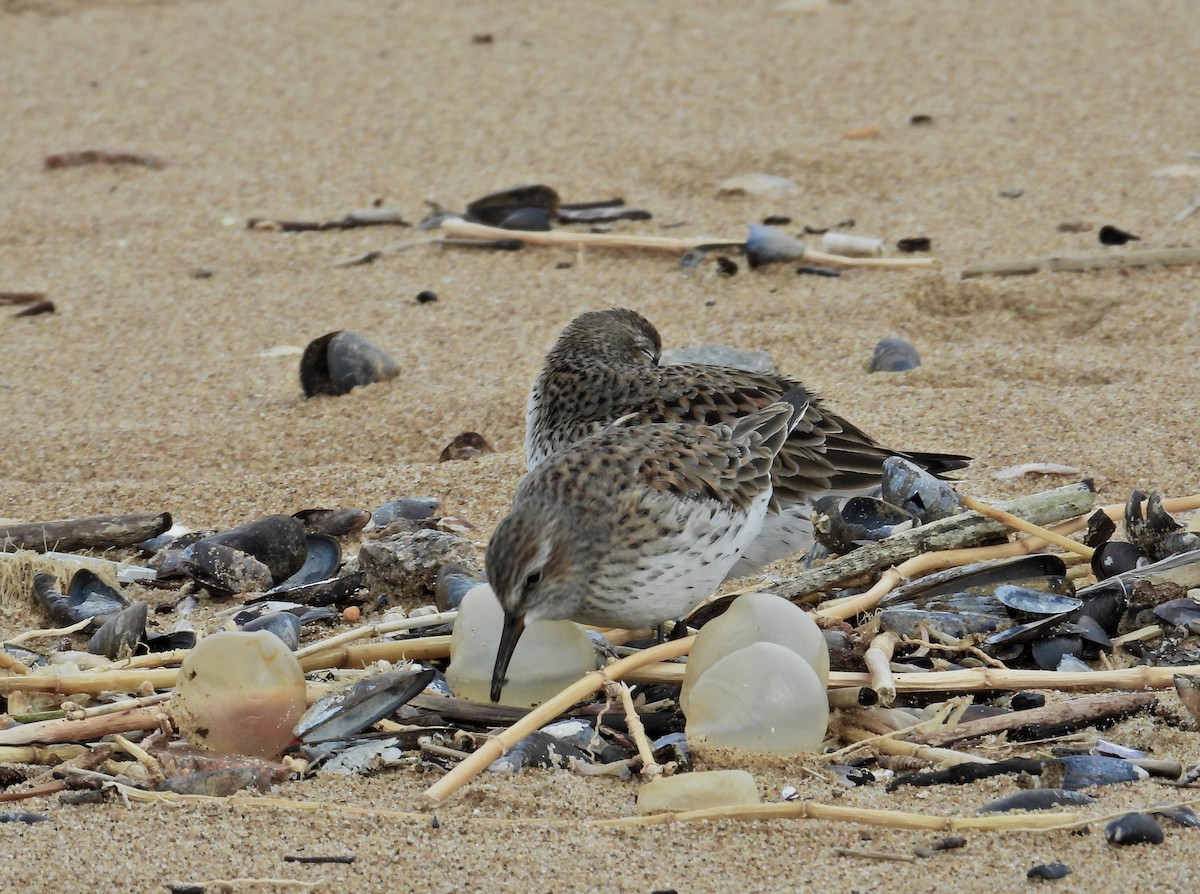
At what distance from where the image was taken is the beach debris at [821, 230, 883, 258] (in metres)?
7.38

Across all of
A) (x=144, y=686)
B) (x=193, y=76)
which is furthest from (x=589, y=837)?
(x=193, y=76)

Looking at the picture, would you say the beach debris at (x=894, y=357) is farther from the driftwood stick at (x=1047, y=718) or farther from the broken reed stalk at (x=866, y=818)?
→ the broken reed stalk at (x=866, y=818)

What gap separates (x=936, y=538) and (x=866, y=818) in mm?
1345

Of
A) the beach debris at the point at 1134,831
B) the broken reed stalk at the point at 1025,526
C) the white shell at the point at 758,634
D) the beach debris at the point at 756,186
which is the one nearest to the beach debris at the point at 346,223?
the beach debris at the point at 756,186

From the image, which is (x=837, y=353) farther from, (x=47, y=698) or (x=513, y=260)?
(x=47, y=698)

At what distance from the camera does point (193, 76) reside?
35.8 ft

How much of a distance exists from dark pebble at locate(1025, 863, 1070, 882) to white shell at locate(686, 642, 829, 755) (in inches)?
24.6

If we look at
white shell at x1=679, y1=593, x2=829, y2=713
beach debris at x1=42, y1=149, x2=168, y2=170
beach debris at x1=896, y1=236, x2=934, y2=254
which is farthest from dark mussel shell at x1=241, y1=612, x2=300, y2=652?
beach debris at x1=42, y1=149, x2=168, y2=170

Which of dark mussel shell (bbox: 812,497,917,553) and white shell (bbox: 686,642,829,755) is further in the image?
dark mussel shell (bbox: 812,497,917,553)

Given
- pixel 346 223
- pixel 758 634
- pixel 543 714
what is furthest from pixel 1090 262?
pixel 543 714

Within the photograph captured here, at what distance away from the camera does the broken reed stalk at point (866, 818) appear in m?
2.96

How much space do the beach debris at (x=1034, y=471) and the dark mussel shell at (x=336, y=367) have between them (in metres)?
2.42

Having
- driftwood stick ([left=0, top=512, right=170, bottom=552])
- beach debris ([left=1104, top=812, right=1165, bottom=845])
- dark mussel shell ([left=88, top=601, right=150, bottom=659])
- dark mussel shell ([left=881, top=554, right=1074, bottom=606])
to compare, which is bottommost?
driftwood stick ([left=0, top=512, right=170, bottom=552])

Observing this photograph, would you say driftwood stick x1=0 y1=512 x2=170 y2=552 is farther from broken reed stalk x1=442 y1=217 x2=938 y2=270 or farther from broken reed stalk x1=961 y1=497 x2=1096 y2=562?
broken reed stalk x1=442 y1=217 x2=938 y2=270
